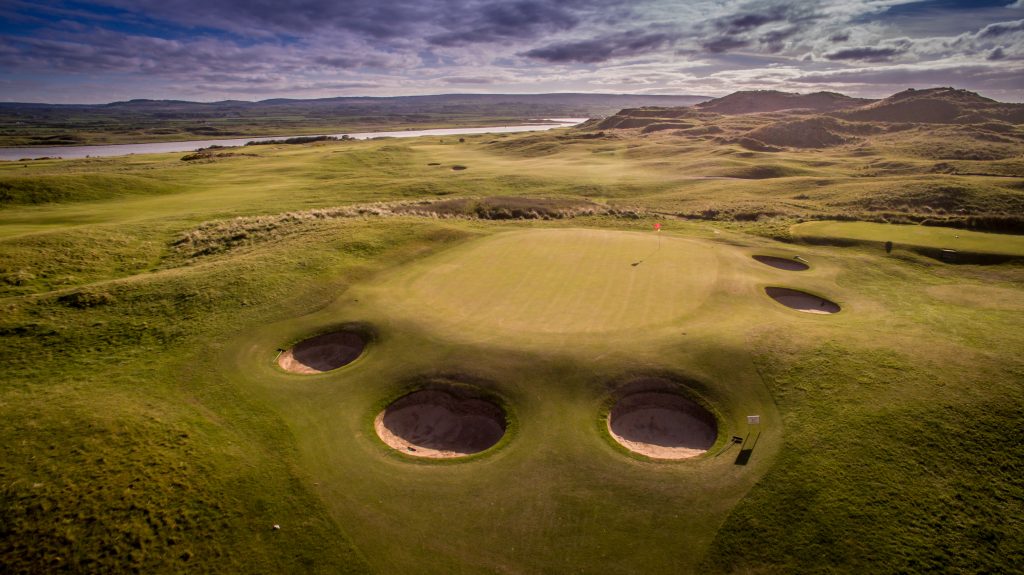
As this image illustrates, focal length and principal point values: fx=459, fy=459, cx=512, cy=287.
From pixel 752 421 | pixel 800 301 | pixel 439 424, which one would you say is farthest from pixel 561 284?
pixel 800 301

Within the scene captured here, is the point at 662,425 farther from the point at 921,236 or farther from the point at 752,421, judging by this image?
the point at 921,236

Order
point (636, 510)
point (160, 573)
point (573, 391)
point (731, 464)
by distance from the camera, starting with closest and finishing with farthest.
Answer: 1. point (160, 573)
2. point (636, 510)
3. point (731, 464)
4. point (573, 391)

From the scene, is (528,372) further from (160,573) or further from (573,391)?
(160,573)

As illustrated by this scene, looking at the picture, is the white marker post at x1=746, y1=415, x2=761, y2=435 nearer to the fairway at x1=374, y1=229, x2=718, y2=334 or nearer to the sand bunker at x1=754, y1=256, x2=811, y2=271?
the fairway at x1=374, y1=229, x2=718, y2=334

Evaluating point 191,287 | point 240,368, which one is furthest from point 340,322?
point 191,287

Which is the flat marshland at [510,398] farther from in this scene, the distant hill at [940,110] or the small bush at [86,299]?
the distant hill at [940,110]

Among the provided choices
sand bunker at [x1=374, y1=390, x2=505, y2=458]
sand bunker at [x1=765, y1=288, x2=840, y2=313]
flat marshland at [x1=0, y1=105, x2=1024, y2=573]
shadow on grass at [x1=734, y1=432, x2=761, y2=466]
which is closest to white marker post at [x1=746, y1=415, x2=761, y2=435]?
flat marshland at [x1=0, y1=105, x2=1024, y2=573]
